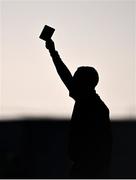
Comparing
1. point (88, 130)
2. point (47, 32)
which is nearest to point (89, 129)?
point (88, 130)

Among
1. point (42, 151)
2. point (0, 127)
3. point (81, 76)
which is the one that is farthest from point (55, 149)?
point (81, 76)

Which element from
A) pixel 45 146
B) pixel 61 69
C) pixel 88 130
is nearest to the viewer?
pixel 88 130

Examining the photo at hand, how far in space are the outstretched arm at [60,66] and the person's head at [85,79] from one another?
80 mm

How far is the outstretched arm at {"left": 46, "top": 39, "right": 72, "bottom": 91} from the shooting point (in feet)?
16.8

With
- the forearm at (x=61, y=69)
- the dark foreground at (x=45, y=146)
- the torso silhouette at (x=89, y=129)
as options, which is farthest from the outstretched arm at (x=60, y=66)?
the dark foreground at (x=45, y=146)

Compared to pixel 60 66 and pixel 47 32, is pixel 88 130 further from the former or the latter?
pixel 47 32

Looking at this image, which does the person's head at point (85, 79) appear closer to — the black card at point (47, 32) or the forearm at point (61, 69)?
the forearm at point (61, 69)

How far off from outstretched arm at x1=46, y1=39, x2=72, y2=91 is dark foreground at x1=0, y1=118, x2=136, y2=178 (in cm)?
1723

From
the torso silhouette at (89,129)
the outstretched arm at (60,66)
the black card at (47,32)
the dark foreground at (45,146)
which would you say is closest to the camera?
the torso silhouette at (89,129)

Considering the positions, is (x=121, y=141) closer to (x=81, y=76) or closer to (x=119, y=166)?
(x=119, y=166)

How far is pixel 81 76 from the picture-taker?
499 centimetres

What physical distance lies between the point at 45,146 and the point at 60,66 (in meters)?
19.5

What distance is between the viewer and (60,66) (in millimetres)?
5246

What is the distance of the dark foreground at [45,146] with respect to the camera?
22.9 meters
